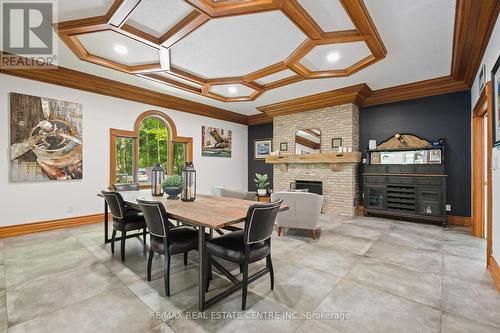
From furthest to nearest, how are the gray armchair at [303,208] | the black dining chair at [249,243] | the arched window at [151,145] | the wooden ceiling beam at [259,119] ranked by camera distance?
1. the wooden ceiling beam at [259,119]
2. the arched window at [151,145]
3. the gray armchair at [303,208]
4. the black dining chair at [249,243]

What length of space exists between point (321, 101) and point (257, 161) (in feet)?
10.2

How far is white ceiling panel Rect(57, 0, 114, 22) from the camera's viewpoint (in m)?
2.52

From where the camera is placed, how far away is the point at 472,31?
2850 millimetres

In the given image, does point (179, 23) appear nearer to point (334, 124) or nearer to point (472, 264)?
point (334, 124)

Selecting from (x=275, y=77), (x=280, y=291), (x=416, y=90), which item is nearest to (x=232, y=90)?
(x=275, y=77)

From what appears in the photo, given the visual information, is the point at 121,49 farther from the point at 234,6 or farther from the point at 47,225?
the point at 47,225

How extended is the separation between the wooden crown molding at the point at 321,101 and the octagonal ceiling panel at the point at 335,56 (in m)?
1.17

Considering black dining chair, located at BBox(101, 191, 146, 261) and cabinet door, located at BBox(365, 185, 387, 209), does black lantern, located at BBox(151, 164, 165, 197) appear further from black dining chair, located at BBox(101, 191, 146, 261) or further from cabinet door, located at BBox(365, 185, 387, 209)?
cabinet door, located at BBox(365, 185, 387, 209)

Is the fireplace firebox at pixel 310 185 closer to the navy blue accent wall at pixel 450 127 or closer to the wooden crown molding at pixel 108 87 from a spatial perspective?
the navy blue accent wall at pixel 450 127

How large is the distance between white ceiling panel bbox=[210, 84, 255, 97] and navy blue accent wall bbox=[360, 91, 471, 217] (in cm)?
350

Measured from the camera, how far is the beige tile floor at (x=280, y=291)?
177 centimetres

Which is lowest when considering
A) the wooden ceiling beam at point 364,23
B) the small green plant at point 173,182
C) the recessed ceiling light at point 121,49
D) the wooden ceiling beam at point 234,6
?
the small green plant at point 173,182

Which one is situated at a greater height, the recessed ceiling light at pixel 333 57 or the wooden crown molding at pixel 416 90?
the recessed ceiling light at pixel 333 57

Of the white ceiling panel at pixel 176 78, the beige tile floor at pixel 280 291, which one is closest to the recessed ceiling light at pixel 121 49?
the white ceiling panel at pixel 176 78
